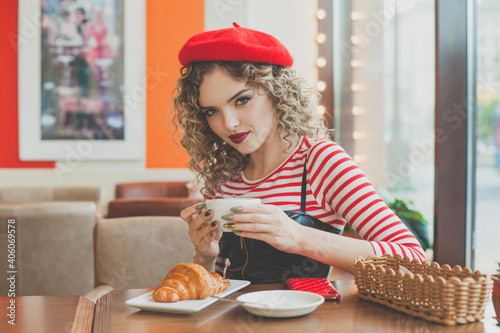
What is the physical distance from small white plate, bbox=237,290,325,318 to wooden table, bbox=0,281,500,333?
16mm

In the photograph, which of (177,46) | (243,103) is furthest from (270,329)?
(177,46)

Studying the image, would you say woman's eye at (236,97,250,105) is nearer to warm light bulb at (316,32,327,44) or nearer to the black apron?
the black apron

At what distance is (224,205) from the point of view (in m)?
1.11

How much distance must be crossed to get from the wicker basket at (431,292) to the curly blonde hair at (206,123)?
65 cm

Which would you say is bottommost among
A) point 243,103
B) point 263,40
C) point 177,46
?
point 243,103

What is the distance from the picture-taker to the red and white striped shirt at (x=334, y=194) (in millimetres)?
1291

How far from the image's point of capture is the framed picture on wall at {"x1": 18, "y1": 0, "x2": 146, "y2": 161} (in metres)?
5.64

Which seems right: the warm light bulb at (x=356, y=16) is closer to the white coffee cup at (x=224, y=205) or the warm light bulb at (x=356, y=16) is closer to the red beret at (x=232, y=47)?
the red beret at (x=232, y=47)

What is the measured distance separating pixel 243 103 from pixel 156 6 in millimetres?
4729

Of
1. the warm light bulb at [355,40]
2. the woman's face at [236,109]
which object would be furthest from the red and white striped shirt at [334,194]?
the warm light bulb at [355,40]

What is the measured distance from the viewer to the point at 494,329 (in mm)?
872

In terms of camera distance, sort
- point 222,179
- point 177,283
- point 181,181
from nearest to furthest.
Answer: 1. point 177,283
2. point 222,179
3. point 181,181

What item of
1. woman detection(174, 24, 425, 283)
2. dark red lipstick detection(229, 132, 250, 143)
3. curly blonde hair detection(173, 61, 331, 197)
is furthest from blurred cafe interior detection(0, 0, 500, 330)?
dark red lipstick detection(229, 132, 250, 143)

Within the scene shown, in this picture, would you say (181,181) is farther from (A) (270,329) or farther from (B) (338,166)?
(A) (270,329)
